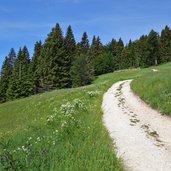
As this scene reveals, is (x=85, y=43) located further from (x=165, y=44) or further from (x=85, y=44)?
(x=165, y=44)

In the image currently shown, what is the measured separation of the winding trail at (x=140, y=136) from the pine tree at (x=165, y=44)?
269 feet

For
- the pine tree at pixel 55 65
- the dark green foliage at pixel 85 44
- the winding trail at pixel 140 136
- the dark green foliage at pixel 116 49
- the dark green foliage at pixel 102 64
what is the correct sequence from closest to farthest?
the winding trail at pixel 140 136
the pine tree at pixel 55 65
the dark green foliage at pixel 102 64
the dark green foliage at pixel 85 44
the dark green foliage at pixel 116 49

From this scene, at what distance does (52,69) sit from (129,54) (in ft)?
159

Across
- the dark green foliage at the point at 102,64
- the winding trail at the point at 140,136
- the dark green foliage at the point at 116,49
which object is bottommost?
the winding trail at the point at 140,136

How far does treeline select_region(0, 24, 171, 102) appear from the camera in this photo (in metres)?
76.0

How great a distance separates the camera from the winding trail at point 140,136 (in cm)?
959

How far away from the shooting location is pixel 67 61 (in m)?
77.2

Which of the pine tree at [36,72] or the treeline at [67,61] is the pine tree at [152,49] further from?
the pine tree at [36,72]

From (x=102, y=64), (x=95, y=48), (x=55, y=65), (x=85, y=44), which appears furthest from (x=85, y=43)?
(x=55, y=65)

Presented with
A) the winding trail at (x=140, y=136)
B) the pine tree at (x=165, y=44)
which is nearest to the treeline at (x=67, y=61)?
the pine tree at (x=165, y=44)

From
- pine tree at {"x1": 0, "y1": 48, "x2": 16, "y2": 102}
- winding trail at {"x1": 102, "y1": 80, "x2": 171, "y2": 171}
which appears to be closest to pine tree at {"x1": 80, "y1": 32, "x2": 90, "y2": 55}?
pine tree at {"x1": 0, "y1": 48, "x2": 16, "y2": 102}

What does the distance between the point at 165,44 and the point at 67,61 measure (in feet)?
130

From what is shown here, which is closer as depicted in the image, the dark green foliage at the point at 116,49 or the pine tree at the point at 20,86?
the pine tree at the point at 20,86

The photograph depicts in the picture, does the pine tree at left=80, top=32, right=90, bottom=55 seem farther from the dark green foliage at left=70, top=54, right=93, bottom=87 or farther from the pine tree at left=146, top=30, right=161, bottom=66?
the dark green foliage at left=70, top=54, right=93, bottom=87
